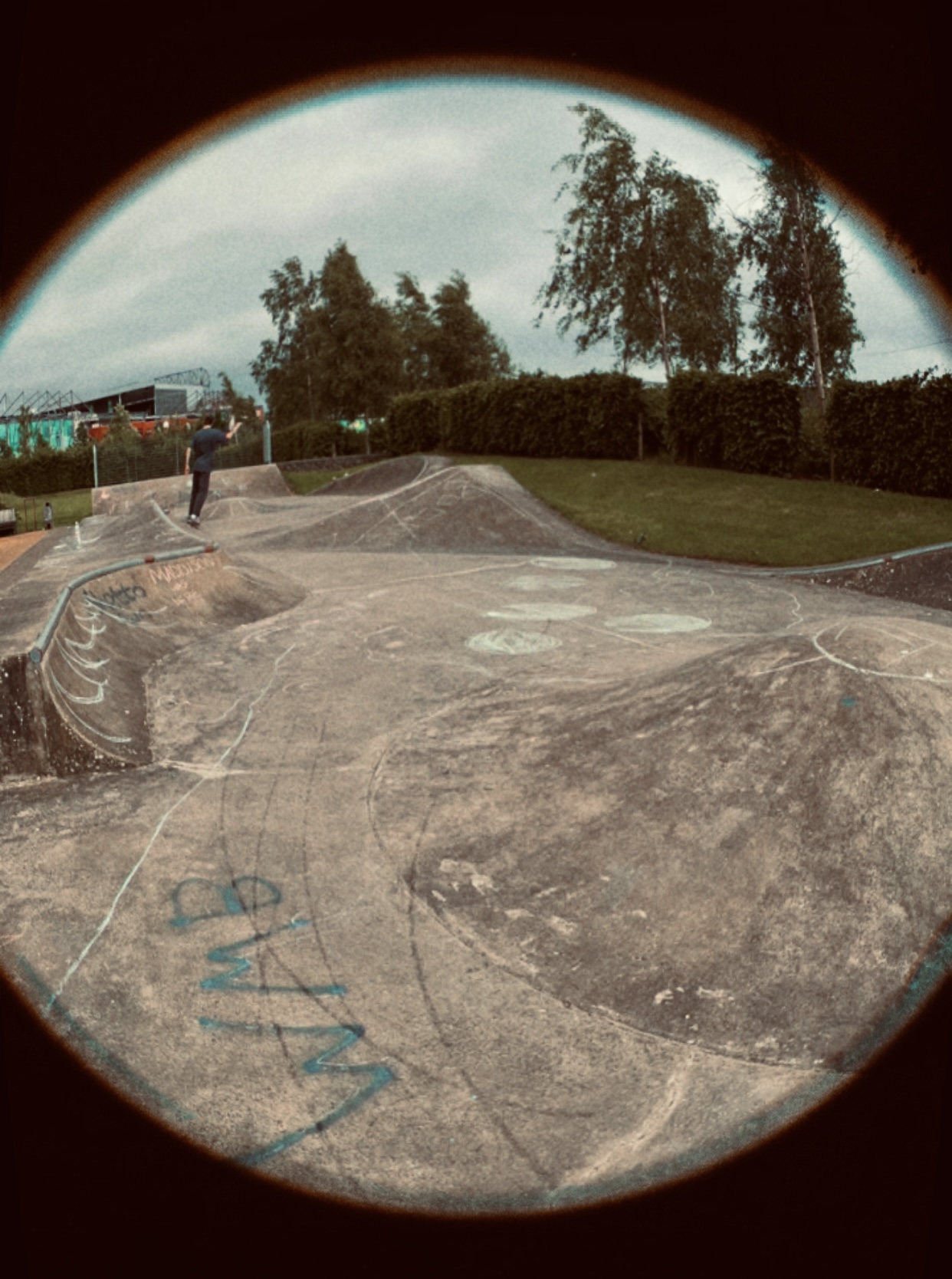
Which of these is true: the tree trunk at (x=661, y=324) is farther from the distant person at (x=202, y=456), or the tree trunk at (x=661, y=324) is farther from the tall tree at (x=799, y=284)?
the distant person at (x=202, y=456)

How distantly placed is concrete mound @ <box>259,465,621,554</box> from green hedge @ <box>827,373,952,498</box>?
7747mm

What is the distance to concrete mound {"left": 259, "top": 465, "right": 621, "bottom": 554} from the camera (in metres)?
21.3

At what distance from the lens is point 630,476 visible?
92.2 feet

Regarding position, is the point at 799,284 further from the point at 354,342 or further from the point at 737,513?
the point at 354,342

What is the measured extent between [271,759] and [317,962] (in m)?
3.28

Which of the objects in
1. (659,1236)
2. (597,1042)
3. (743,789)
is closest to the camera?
A: (659,1236)

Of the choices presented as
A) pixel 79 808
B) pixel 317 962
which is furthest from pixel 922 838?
pixel 79 808

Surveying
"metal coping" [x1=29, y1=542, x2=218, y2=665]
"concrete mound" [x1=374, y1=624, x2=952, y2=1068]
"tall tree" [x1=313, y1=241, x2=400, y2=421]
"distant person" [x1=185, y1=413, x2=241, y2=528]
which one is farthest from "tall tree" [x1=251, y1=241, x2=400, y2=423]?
"concrete mound" [x1=374, y1=624, x2=952, y2=1068]

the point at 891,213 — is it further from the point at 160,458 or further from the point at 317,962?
the point at 160,458

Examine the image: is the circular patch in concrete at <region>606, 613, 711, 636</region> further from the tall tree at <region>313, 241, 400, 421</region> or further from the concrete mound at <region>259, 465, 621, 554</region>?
the tall tree at <region>313, 241, 400, 421</region>

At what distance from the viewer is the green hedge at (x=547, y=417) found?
32.1 metres

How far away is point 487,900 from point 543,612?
8.47 m

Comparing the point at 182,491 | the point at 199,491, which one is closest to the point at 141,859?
the point at 199,491

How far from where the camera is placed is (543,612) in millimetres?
14383
